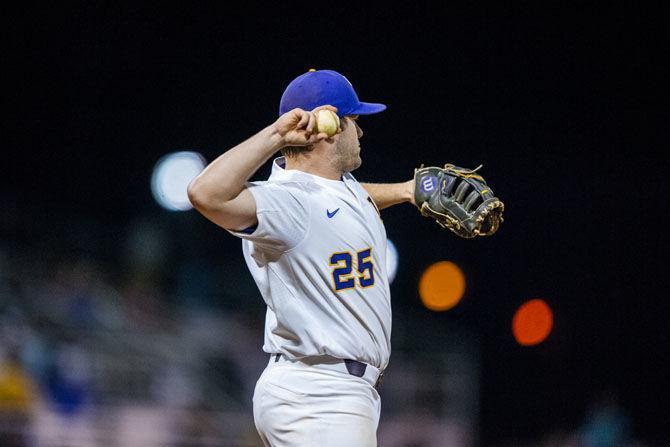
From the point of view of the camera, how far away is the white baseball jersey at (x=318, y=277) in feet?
10.2

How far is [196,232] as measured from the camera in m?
11.6

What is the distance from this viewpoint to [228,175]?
2.87 metres

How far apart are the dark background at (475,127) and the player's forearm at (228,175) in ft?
31.9

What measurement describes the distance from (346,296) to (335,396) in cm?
34

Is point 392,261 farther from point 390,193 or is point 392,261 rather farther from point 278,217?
point 278,217

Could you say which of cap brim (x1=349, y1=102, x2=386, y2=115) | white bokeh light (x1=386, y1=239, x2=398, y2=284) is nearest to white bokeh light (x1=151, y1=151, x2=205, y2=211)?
white bokeh light (x1=386, y1=239, x2=398, y2=284)

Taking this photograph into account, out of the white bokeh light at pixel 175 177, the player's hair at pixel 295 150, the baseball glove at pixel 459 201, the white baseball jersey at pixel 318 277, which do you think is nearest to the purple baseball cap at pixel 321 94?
the player's hair at pixel 295 150

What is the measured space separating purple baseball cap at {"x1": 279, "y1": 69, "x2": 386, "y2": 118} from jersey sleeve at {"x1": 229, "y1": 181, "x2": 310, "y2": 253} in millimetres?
402

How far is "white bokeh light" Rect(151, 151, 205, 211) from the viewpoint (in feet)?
39.2

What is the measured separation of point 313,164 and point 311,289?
502mm

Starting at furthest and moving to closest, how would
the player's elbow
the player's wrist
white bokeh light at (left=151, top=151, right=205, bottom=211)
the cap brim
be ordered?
white bokeh light at (left=151, top=151, right=205, bottom=211) < the player's wrist < the cap brim < the player's elbow

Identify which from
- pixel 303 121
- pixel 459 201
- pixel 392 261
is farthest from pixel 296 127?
pixel 392 261

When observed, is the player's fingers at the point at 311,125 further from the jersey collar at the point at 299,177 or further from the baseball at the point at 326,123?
the jersey collar at the point at 299,177

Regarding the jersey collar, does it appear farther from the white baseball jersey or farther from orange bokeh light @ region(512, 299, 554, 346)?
orange bokeh light @ region(512, 299, 554, 346)
